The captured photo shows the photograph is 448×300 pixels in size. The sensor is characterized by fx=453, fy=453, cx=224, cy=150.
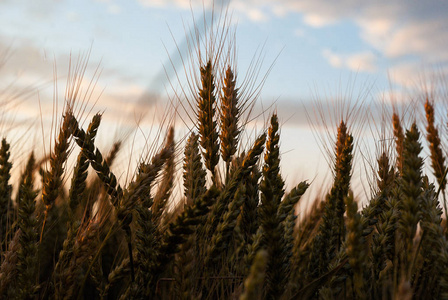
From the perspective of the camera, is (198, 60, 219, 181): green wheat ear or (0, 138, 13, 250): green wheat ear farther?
(0, 138, 13, 250): green wheat ear

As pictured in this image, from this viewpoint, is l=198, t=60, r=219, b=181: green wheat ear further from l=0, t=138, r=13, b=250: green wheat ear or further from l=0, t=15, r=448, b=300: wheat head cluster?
l=0, t=138, r=13, b=250: green wheat ear

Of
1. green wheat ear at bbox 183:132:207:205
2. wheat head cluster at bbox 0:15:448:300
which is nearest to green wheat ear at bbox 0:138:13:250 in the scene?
wheat head cluster at bbox 0:15:448:300

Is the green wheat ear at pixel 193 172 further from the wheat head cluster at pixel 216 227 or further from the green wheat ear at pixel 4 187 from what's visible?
the green wheat ear at pixel 4 187

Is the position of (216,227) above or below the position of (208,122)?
below

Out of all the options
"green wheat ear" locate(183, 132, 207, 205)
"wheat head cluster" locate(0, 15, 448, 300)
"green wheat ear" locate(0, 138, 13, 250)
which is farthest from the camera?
"green wheat ear" locate(0, 138, 13, 250)

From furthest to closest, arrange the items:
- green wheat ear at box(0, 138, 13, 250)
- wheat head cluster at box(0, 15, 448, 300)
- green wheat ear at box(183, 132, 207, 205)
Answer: green wheat ear at box(0, 138, 13, 250), green wheat ear at box(183, 132, 207, 205), wheat head cluster at box(0, 15, 448, 300)

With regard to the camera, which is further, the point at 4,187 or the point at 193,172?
the point at 4,187

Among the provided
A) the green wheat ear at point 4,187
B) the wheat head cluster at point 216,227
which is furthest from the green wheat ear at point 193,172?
the green wheat ear at point 4,187

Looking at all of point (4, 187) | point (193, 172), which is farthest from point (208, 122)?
point (4, 187)

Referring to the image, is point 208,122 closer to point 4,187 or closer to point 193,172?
point 193,172

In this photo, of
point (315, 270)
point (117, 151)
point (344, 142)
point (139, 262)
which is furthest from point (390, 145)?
point (117, 151)

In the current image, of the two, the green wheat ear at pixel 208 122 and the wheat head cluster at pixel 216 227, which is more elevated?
the green wheat ear at pixel 208 122

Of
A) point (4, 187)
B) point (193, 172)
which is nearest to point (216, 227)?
point (193, 172)

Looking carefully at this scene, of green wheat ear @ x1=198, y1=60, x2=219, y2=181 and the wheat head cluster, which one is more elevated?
green wheat ear @ x1=198, y1=60, x2=219, y2=181
